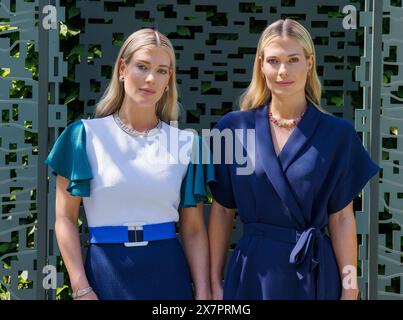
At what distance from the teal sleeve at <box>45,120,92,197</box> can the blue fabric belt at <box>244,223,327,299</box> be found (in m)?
0.65

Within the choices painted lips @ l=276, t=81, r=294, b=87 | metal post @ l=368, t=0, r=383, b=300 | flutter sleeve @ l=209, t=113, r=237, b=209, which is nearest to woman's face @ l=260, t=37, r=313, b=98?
painted lips @ l=276, t=81, r=294, b=87

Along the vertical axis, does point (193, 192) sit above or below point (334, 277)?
above

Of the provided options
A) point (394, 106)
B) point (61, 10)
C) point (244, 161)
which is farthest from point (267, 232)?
point (61, 10)

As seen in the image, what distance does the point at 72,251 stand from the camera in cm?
250

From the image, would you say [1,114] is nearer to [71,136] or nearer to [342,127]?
[71,136]

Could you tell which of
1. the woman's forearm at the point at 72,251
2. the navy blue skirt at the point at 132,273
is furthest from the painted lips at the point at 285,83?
the woman's forearm at the point at 72,251

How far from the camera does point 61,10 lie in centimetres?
297

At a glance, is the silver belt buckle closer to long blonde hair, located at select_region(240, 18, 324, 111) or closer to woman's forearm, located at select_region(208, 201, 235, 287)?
woman's forearm, located at select_region(208, 201, 235, 287)

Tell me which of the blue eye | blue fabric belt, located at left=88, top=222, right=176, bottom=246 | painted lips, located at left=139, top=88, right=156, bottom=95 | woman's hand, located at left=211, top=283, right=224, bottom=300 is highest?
the blue eye

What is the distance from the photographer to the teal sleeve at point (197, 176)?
8.51 feet

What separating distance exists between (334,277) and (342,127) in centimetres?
55

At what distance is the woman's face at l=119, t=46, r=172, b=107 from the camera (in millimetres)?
2535

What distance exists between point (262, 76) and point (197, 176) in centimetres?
46

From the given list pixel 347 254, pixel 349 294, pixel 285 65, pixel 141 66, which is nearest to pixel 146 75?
pixel 141 66
